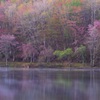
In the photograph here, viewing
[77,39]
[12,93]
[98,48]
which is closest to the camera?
[12,93]

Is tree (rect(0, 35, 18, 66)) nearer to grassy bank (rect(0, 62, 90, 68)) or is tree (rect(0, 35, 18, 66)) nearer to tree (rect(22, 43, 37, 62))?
grassy bank (rect(0, 62, 90, 68))

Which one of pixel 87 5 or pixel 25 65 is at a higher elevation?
pixel 87 5

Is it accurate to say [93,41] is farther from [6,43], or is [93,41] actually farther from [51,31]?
[6,43]

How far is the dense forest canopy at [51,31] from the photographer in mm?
49062

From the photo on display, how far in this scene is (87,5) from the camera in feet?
183

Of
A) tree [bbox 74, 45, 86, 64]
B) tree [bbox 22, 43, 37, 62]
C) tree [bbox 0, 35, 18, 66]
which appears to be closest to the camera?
tree [bbox 74, 45, 86, 64]

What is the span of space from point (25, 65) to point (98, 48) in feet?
38.7

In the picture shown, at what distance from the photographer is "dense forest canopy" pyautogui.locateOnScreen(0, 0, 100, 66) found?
4906cm

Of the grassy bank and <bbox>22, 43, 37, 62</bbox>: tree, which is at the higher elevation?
<bbox>22, 43, 37, 62</bbox>: tree

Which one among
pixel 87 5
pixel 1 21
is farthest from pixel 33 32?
pixel 87 5

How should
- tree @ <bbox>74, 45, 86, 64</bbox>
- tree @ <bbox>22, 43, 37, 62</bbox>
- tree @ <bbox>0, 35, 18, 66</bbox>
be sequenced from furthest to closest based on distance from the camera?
tree @ <bbox>22, 43, 37, 62</bbox> < tree @ <bbox>0, 35, 18, 66</bbox> < tree @ <bbox>74, 45, 86, 64</bbox>

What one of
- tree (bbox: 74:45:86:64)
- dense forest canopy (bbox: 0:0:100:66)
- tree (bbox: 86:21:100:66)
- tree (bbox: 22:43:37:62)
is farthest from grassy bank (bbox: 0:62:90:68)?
tree (bbox: 86:21:100:66)

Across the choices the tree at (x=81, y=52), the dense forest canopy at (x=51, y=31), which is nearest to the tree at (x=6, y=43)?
the dense forest canopy at (x=51, y=31)

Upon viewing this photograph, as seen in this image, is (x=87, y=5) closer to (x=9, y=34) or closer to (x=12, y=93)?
(x=9, y=34)
